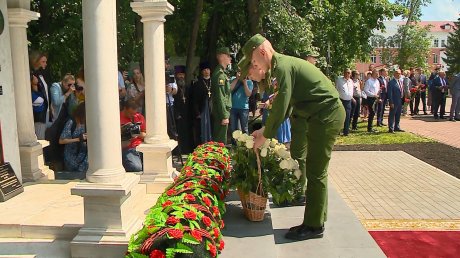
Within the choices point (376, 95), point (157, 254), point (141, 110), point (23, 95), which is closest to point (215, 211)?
point (157, 254)

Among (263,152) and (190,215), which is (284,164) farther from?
(190,215)

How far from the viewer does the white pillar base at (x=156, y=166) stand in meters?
5.43

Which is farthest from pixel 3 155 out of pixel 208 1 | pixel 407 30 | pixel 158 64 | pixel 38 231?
pixel 407 30

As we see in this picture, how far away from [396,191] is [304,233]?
10.7ft

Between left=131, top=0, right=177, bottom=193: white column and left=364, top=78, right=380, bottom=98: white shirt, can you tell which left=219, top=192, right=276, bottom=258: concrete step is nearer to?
left=131, top=0, right=177, bottom=193: white column

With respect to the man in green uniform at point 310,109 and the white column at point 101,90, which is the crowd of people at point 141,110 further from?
the white column at point 101,90

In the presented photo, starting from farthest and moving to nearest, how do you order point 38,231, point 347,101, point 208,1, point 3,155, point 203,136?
point 208,1 → point 347,101 → point 203,136 → point 3,155 → point 38,231

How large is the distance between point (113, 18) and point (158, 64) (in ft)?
5.85

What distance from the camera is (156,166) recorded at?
18.1ft

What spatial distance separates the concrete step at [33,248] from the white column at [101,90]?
674mm

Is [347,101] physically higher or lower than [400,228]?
higher

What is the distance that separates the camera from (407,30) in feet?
118

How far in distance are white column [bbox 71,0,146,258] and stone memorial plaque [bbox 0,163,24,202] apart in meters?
1.65

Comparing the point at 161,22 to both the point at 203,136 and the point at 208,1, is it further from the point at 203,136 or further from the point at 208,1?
the point at 208,1
